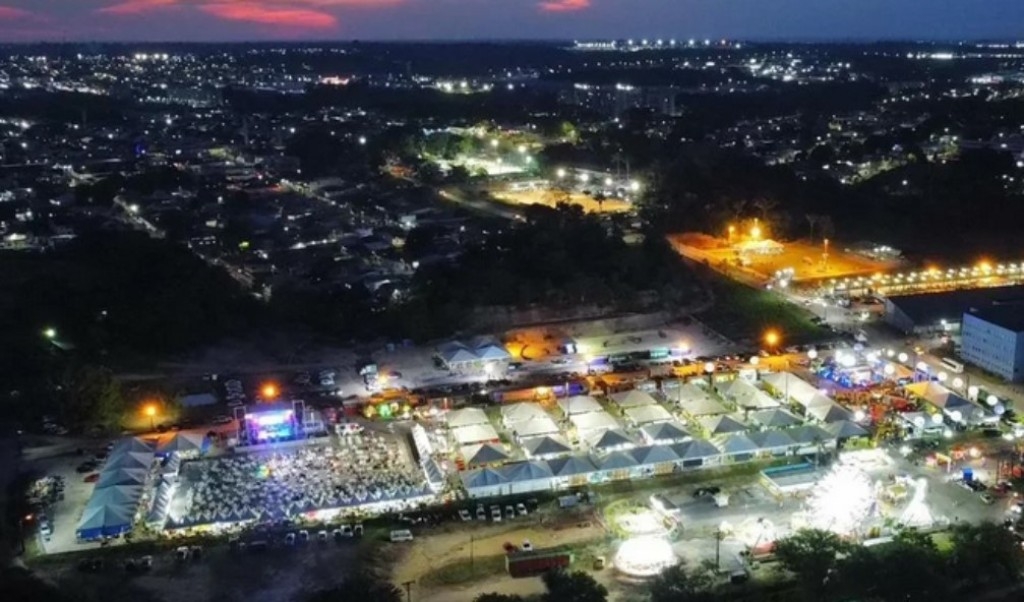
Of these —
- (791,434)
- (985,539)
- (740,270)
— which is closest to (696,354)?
(791,434)

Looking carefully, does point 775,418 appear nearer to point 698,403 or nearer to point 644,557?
point 698,403

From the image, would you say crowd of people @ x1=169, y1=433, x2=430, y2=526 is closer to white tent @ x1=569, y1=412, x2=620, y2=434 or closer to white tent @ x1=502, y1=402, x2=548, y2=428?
white tent @ x1=502, y1=402, x2=548, y2=428

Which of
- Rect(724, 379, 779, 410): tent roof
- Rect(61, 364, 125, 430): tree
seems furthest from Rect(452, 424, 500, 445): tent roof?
Rect(61, 364, 125, 430): tree

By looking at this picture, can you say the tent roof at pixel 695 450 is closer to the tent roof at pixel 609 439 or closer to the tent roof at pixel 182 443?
the tent roof at pixel 609 439

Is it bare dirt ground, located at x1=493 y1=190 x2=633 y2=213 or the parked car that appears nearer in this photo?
the parked car

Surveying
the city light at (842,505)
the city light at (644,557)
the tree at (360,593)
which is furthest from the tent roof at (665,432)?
the tree at (360,593)

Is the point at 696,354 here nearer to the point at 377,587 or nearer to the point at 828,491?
the point at 828,491
